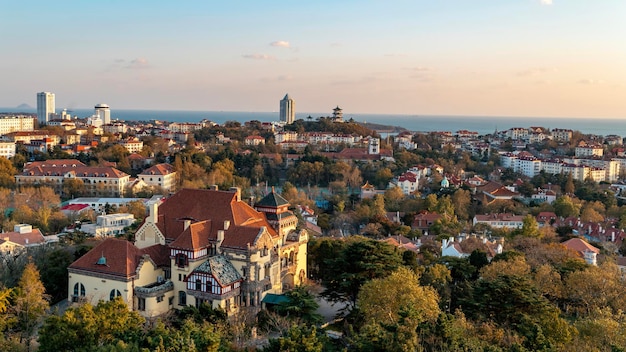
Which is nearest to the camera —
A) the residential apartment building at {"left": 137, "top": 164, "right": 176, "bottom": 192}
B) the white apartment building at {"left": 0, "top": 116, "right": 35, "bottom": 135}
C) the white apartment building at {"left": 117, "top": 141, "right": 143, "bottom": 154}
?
the residential apartment building at {"left": 137, "top": 164, "right": 176, "bottom": 192}

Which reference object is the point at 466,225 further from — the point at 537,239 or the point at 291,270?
the point at 291,270

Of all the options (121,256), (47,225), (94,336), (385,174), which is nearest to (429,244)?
(121,256)

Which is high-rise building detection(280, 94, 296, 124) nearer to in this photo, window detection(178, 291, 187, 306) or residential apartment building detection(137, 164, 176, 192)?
residential apartment building detection(137, 164, 176, 192)

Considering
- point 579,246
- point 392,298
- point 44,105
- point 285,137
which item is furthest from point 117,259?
point 44,105

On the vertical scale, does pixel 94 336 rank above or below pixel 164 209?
below

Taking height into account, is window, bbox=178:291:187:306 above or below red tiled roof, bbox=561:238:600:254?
below

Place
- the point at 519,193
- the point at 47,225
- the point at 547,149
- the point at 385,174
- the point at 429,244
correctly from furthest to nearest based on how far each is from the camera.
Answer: the point at 547,149 < the point at 385,174 < the point at 519,193 < the point at 47,225 < the point at 429,244

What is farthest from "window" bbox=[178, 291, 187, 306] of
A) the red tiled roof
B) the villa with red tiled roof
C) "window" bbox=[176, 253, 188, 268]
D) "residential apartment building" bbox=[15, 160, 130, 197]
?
"residential apartment building" bbox=[15, 160, 130, 197]
